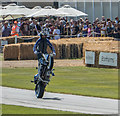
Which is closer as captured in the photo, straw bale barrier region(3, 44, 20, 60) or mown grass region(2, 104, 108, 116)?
mown grass region(2, 104, 108, 116)

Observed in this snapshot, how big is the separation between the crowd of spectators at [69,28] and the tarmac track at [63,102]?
53.6 ft

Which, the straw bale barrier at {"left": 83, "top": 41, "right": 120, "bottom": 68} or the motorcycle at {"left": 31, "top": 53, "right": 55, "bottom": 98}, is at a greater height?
the motorcycle at {"left": 31, "top": 53, "right": 55, "bottom": 98}

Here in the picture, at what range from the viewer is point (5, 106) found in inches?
464

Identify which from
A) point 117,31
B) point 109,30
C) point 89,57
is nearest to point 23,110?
point 89,57

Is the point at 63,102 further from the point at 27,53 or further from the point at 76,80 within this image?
the point at 27,53

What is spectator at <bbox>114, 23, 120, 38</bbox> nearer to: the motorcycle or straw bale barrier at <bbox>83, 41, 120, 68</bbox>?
straw bale barrier at <bbox>83, 41, 120, 68</bbox>

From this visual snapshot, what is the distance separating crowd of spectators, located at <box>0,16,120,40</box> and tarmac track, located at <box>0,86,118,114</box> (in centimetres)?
1634

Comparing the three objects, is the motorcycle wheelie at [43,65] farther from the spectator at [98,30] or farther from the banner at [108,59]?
the spectator at [98,30]

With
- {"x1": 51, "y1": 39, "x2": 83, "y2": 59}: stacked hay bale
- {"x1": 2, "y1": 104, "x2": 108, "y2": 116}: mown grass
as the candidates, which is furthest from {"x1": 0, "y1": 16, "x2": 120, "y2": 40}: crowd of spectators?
{"x1": 2, "y1": 104, "x2": 108, "y2": 116}: mown grass

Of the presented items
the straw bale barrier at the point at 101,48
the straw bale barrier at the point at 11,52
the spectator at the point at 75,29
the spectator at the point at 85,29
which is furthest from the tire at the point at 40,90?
the spectator at the point at 75,29

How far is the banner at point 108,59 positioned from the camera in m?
19.9

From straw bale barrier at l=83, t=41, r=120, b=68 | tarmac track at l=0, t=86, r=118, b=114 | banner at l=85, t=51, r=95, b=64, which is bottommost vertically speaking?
banner at l=85, t=51, r=95, b=64

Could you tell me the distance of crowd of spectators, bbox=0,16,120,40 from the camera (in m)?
29.8

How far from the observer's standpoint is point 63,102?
12148 millimetres
